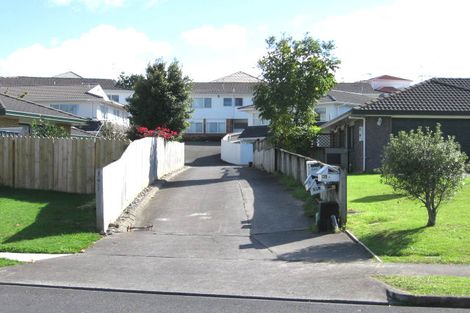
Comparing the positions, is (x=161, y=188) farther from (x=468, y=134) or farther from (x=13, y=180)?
(x=468, y=134)

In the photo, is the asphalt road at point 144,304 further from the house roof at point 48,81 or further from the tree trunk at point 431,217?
the house roof at point 48,81

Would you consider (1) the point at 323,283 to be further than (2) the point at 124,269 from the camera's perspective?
No

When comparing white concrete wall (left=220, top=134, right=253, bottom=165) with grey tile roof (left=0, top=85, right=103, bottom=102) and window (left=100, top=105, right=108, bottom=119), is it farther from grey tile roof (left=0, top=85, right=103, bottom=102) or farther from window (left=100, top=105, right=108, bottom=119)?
window (left=100, top=105, right=108, bottom=119)

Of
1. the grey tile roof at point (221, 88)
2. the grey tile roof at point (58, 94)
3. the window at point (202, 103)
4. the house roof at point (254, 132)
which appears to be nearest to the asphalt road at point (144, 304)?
the house roof at point (254, 132)

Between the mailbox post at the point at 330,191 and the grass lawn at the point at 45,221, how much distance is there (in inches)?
199

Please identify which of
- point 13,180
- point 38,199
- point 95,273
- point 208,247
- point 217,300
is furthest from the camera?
point 13,180

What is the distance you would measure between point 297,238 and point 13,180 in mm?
10227

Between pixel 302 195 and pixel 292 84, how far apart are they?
36.7ft

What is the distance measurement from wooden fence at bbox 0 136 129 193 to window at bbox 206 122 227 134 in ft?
178

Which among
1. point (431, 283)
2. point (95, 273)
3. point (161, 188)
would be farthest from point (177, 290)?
point (161, 188)

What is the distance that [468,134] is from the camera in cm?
2694

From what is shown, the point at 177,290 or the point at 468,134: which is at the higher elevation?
the point at 468,134

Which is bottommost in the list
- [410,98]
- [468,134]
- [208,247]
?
[208,247]

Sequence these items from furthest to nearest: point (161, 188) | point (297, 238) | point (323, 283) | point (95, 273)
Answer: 1. point (161, 188)
2. point (297, 238)
3. point (95, 273)
4. point (323, 283)
